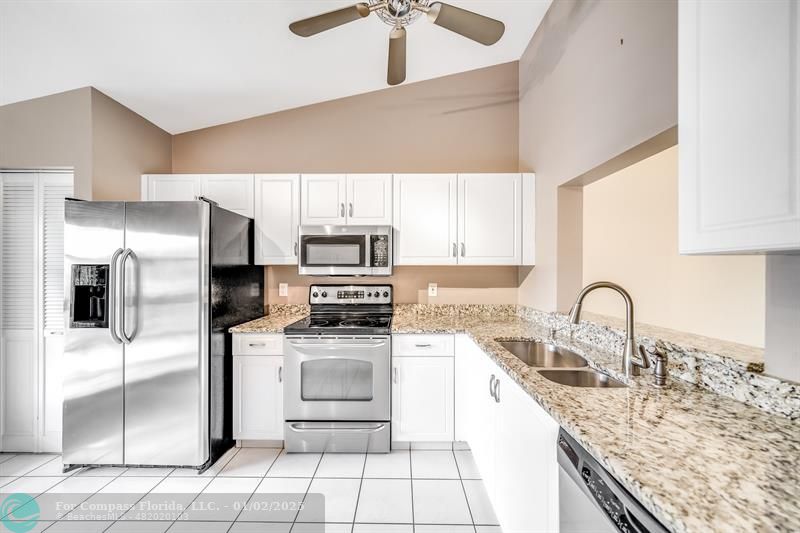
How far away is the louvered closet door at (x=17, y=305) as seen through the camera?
8.07 feet

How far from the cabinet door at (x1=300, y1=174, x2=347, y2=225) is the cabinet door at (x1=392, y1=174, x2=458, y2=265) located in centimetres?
42

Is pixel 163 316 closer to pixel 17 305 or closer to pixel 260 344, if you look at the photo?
pixel 260 344

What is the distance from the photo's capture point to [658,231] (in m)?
2.62

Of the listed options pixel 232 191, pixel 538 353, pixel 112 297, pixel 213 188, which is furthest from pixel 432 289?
pixel 112 297

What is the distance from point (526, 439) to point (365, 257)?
1746 millimetres

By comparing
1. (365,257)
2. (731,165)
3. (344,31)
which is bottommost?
(365,257)

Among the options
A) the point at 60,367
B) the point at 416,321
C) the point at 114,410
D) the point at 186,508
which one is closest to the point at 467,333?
the point at 416,321

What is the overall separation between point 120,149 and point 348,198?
1.70 meters

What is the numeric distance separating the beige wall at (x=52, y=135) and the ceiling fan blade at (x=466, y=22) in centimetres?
237

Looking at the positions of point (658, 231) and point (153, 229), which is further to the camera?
point (658, 231)

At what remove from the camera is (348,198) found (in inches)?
111

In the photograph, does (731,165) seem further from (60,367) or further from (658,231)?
(60,367)

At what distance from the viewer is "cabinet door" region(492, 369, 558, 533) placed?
44.9 inches

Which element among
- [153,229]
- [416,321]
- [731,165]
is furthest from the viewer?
[416,321]
